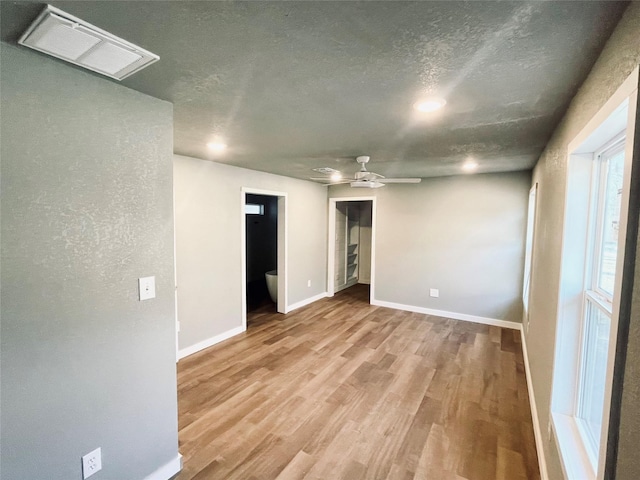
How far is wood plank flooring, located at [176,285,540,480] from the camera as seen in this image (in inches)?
78.0

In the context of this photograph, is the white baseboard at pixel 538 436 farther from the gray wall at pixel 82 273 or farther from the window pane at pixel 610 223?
the gray wall at pixel 82 273

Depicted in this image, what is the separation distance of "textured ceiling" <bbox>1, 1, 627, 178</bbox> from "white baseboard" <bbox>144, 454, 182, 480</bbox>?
86.0 inches

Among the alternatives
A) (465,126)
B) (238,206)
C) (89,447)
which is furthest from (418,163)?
(89,447)

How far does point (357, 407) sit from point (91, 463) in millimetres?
1844

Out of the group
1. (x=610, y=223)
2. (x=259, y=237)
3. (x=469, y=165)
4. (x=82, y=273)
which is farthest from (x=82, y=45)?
(x=259, y=237)

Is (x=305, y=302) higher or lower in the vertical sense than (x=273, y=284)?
lower

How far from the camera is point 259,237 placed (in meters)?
7.40

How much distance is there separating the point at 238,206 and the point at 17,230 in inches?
111

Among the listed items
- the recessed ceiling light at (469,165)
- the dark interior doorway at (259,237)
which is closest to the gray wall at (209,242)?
the dark interior doorway at (259,237)

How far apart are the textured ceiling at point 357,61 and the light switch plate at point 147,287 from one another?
3.39 ft

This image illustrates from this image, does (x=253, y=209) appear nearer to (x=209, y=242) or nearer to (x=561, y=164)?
(x=209, y=242)

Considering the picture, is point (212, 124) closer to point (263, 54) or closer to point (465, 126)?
point (263, 54)

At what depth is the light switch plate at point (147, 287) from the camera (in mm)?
1684

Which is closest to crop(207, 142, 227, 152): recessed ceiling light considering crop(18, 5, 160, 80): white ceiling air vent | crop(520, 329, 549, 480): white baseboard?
crop(18, 5, 160, 80): white ceiling air vent
